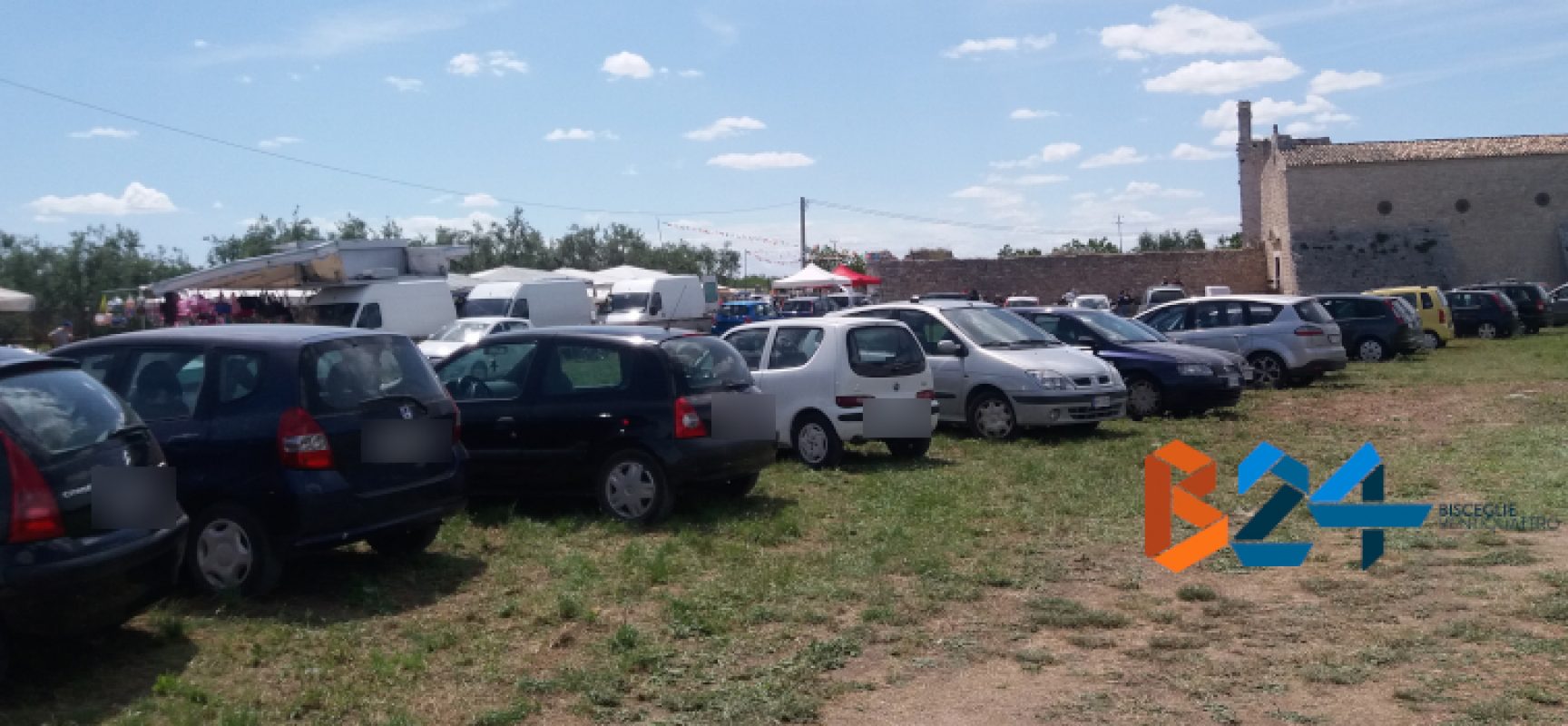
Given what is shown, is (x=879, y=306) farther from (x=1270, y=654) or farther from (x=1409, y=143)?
(x=1409, y=143)

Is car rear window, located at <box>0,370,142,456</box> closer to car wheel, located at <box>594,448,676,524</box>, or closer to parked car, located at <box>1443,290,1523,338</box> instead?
car wheel, located at <box>594,448,676,524</box>

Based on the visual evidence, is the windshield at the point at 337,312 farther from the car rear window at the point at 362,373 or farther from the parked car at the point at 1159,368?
the car rear window at the point at 362,373

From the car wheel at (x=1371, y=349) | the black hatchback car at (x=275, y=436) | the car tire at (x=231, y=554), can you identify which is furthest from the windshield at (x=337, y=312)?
the car wheel at (x=1371, y=349)

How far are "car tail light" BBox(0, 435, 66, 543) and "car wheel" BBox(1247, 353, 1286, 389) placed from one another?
18090mm

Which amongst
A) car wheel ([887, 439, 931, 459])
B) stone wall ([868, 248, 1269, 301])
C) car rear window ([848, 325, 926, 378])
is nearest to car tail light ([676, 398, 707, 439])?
car rear window ([848, 325, 926, 378])

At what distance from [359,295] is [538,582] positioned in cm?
1841

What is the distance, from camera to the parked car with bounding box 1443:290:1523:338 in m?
32.9

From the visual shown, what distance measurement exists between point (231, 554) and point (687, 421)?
10.4 ft

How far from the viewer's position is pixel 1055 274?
167 ft

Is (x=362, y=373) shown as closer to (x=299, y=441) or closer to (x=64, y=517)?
(x=299, y=441)

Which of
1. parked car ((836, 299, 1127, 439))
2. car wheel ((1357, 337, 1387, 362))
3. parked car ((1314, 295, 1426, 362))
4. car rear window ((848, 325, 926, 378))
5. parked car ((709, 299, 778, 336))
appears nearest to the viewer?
car rear window ((848, 325, 926, 378))

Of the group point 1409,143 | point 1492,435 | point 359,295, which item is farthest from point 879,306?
point 1409,143

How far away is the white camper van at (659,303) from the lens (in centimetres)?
3328

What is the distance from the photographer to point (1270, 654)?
18.8 feet
